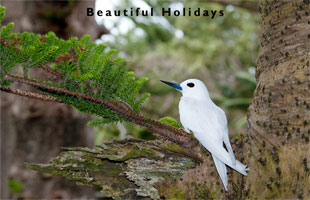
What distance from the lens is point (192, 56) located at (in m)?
6.52

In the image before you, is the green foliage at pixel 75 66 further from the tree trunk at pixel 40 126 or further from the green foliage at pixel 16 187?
the green foliage at pixel 16 187

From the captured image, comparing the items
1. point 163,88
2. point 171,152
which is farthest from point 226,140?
point 163,88

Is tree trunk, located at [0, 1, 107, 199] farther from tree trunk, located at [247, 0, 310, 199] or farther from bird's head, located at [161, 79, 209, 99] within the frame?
tree trunk, located at [247, 0, 310, 199]

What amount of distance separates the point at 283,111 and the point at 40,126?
215 cm

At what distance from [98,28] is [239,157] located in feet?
7.35

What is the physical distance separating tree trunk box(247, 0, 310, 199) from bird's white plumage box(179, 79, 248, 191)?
9cm

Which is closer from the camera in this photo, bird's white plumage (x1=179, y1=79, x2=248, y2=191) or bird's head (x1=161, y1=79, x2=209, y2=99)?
bird's white plumage (x1=179, y1=79, x2=248, y2=191)

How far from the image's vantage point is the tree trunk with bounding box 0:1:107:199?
2.73 metres

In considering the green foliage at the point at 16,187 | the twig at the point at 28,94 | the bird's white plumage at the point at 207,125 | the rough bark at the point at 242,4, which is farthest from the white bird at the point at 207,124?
the rough bark at the point at 242,4

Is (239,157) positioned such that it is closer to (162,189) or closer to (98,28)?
(162,189)

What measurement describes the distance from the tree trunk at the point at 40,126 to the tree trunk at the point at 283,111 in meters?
1.89

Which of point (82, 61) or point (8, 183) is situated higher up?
point (82, 61)

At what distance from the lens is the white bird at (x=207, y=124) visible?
1.13 m

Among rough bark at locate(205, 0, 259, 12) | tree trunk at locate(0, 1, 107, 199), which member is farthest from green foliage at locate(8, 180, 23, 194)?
rough bark at locate(205, 0, 259, 12)
